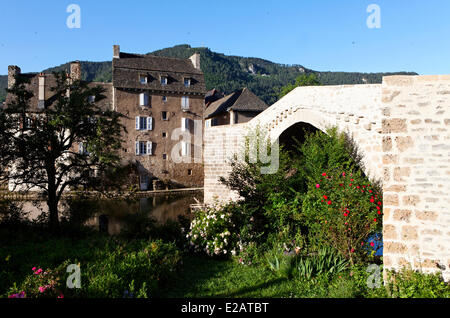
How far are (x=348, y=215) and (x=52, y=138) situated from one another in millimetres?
7744

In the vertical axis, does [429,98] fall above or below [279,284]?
above

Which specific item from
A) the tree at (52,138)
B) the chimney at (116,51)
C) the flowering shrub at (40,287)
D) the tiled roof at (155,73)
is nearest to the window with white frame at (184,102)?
the tiled roof at (155,73)

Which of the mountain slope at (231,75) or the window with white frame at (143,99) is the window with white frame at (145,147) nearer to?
the window with white frame at (143,99)

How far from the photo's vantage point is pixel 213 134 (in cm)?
1492

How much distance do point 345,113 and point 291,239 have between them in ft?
13.7

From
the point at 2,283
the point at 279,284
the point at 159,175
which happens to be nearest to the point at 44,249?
the point at 2,283

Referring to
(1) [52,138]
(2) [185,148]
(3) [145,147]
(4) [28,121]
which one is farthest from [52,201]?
(2) [185,148]

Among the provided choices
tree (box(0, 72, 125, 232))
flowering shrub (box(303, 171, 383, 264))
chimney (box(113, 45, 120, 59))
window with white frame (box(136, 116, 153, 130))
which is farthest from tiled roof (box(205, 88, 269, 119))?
flowering shrub (box(303, 171, 383, 264))

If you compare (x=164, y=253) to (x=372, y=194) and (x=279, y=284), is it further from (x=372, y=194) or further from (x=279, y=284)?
(x=372, y=194)

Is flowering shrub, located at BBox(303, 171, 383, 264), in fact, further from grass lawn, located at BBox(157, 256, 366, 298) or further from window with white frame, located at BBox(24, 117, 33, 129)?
window with white frame, located at BBox(24, 117, 33, 129)

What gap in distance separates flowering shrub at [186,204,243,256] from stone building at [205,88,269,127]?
74.0 ft

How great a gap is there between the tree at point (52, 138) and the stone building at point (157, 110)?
1803cm

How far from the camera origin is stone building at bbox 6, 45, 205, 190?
2823cm

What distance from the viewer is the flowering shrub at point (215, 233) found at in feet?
25.8
